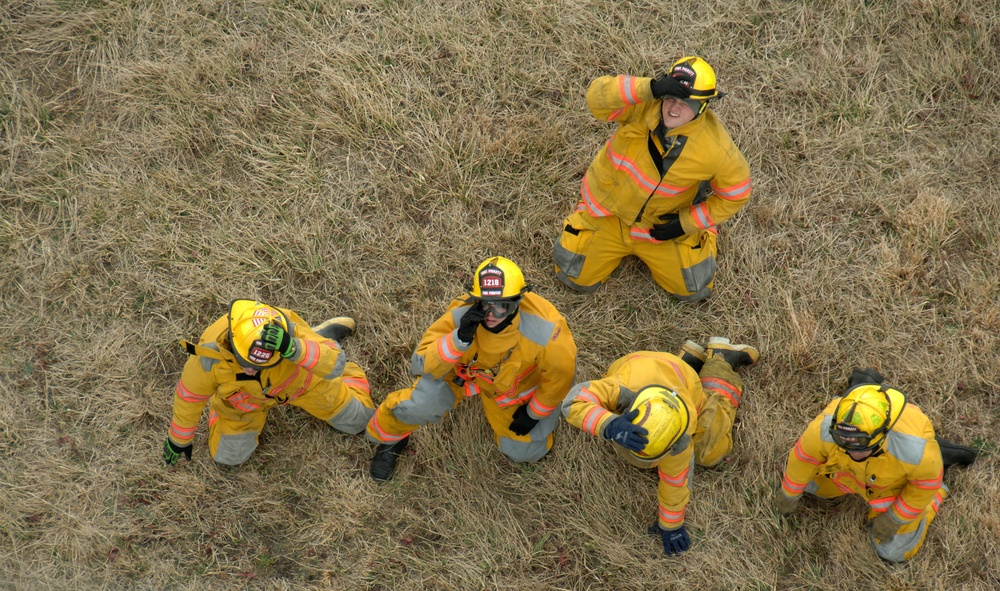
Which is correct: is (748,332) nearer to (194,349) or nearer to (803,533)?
(803,533)

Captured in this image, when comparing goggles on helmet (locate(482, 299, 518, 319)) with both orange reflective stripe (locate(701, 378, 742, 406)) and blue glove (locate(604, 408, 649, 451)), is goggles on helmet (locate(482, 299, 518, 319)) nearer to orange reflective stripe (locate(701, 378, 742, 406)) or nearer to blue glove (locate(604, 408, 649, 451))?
blue glove (locate(604, 408, 649, 451))

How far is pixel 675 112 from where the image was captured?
18.4 ft

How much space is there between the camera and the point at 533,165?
7.50 metres

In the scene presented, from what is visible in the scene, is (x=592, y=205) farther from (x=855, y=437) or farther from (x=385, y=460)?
(x=385, y=460)

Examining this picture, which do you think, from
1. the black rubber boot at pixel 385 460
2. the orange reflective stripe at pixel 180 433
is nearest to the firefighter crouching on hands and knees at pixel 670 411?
the black rubber boot at pixel 385 460

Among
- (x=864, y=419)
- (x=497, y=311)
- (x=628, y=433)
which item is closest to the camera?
(x=628, y=433)

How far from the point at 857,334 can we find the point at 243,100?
245 inches

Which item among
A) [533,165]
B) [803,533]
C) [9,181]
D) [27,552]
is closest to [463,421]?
[533,165]

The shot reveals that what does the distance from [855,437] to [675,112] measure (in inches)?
101

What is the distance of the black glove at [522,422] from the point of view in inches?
249

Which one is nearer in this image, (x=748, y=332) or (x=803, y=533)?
(x=803, y=533)

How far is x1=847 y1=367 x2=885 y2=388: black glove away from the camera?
21.5ft

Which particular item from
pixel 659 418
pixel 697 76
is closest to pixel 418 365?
pixel 659 418

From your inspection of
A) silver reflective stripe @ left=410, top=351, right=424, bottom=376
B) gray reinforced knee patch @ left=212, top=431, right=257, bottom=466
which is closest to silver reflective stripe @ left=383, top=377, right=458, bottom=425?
silver reflective stripe @ left=410, top=351, right=424, bottom=376
